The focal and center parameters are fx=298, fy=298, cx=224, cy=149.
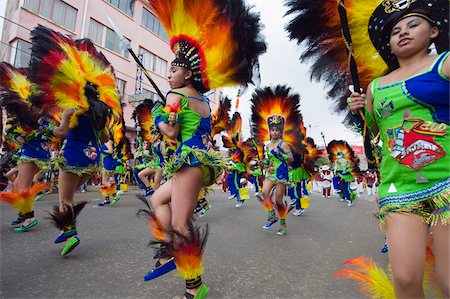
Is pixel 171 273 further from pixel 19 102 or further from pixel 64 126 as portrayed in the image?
pixel 19 102

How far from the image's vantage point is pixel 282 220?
5.12 m

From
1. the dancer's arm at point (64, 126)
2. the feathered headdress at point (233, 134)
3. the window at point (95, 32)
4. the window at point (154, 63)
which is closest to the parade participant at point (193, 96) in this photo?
the dancer's arm at point (64, 126)

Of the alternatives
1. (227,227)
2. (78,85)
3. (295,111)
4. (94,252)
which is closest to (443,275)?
(94,252)

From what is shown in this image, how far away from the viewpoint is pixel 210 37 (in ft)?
9.40

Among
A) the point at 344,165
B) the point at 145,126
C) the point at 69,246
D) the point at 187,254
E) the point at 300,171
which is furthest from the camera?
the point at 344,165

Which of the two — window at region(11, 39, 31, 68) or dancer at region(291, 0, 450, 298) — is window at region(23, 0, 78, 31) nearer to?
window at region(11, 39, 31, 68)

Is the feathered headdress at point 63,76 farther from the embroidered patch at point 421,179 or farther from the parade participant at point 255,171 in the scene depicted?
the parade participant at point 255,171

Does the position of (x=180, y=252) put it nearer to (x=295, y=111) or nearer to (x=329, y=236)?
(x=329, y=236)

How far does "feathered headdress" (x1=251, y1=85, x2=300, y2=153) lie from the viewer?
6914 mm

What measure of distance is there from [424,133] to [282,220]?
3.70m

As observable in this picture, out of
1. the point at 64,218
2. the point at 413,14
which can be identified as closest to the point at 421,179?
the point at 413,14

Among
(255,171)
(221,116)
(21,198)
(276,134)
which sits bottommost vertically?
(21,198)

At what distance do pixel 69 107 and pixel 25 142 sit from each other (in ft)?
6.66

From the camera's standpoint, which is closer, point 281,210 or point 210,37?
point 210,37
